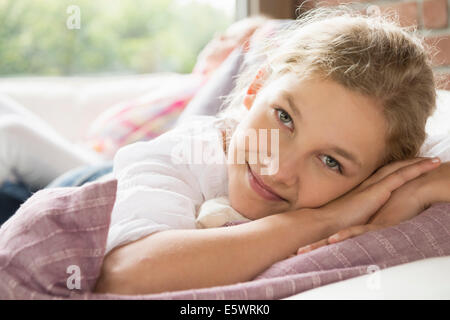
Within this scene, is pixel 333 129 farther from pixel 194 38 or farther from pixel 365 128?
pixel 194 38

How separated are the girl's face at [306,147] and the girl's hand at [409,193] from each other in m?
0.03

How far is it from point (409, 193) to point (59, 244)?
0.54 m

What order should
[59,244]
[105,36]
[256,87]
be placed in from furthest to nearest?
[105,36] < [256,87] < [59,244]

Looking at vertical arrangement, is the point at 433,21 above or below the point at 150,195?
above

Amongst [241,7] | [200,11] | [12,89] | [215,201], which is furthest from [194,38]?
[215,201]

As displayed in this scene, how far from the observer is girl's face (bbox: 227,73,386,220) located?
0.79 m

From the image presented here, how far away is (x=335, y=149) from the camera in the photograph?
803 mm

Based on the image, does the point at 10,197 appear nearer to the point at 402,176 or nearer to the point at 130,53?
the point at 402,176

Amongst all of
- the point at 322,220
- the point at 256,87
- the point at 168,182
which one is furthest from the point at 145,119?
the point at 322,220

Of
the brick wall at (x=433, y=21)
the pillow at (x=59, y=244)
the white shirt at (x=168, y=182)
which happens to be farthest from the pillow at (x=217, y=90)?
the pillow at (x=59, y=244)

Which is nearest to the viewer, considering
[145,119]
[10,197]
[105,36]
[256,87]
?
[256,87]

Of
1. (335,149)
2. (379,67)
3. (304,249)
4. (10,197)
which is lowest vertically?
(10,197)

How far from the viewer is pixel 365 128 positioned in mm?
811

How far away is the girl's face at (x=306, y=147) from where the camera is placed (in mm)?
792
